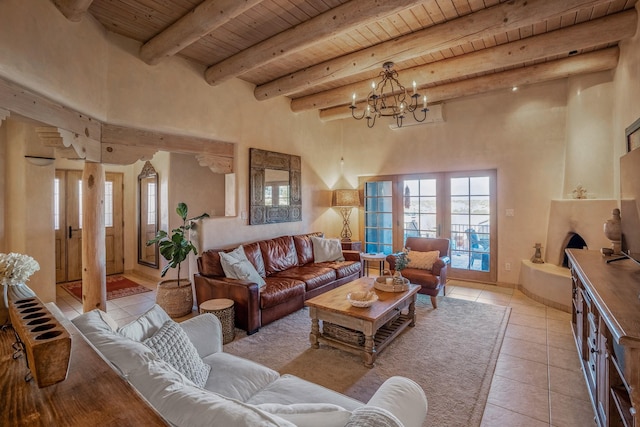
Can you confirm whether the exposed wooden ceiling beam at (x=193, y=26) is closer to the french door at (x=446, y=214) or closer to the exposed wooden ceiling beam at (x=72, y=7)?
the exposed wooden ceiling beam at (x=72, y=7)

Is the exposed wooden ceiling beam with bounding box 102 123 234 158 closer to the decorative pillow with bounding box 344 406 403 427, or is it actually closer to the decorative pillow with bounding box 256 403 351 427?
the decorative pillow with bounding box 256 403 351 427

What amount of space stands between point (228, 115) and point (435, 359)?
13.0 feet

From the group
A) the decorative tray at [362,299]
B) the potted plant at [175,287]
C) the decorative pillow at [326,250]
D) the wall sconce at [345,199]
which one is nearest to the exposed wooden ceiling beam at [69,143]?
the potted plant at [175,287]

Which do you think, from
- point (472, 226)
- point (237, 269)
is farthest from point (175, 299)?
point (472, 226)

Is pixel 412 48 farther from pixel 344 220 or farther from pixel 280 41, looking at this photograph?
pixel 344 220

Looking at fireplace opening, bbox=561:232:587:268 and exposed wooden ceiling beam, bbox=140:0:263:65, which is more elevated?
Result: exposed wooden ceiling beam, bbox=140:0:263:65

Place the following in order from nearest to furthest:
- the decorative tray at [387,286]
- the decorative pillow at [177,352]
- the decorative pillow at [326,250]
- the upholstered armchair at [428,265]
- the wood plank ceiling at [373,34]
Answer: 1. the decorative pillow at [177,352]
2. the wood plank ceiling at [373,34]
3. the decorative tray at [387,286]
4. the upholstered armchair at [428,265]
5. the decorative pillow at [326,250]

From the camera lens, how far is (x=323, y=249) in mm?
5191

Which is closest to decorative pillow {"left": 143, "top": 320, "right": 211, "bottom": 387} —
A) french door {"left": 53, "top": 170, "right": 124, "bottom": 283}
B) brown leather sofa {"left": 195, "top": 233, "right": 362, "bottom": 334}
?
brown leather sofa {"left": 195, "top": 233, "right": 362, "bottom": 334}

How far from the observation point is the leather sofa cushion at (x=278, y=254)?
4.43 meters

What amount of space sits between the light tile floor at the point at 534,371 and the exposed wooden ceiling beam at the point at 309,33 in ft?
10.1

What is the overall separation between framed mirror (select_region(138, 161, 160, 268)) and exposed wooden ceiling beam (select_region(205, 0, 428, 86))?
2.51 metres

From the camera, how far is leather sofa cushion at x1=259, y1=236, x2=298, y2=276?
14.5 ft

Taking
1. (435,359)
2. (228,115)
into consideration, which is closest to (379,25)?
(228,115)
